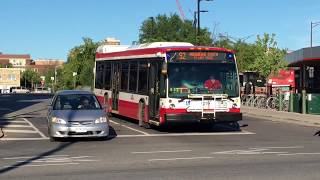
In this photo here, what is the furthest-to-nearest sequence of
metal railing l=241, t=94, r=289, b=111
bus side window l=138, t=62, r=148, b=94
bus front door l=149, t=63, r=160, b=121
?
metal railing l=241, t=94, r=289, b=111 < bus side window l=138, t=62, r=148, b=94 < bus front door l=149, t=63, r=160, b=121

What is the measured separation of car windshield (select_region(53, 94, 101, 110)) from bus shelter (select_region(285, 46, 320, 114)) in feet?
51.0

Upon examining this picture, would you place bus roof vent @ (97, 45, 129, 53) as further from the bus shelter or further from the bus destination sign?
the bus shelter

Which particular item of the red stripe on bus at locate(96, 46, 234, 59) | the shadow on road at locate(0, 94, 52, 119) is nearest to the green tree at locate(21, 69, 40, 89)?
the shadow on road at locate(0, 94, 52, 119)

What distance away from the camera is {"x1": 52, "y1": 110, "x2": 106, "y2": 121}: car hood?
1703 centimetres

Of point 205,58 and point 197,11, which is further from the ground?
point 197,11

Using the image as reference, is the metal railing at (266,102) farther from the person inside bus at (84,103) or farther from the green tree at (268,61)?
the person inside bus at (84,103)

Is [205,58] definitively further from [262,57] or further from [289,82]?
[289,82]

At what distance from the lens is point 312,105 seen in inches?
1222

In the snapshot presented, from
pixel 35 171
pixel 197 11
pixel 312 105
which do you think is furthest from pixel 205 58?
pixel 197 11

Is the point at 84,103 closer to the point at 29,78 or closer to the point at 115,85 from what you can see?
the point at 115,85

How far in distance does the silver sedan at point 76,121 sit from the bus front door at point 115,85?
7361 millimetres

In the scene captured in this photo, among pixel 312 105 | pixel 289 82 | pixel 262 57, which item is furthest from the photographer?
pixel 289 82

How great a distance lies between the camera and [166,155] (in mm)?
13961

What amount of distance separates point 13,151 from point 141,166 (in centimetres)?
447
